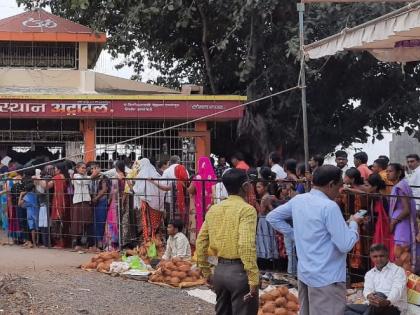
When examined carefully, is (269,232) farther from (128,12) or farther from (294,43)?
(128,12)

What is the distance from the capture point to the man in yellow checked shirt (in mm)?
5445

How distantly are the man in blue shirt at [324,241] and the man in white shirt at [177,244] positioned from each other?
190 inches

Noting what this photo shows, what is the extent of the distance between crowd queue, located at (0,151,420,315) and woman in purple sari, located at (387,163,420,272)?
0.01 meters

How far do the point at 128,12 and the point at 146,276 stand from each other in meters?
9.86

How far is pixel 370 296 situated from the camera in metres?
6.34

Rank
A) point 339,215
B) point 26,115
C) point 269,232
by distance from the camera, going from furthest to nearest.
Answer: point 26,115 < point 269,232 < point 339,215

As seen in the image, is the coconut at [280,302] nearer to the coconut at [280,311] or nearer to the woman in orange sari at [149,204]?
the coconut at [280,311]

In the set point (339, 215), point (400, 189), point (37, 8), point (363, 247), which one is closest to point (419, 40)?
point (400, 189)

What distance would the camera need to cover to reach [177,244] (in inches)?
389

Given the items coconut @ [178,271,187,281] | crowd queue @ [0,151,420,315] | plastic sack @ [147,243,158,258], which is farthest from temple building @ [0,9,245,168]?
coconut @ [178,271,187,281]

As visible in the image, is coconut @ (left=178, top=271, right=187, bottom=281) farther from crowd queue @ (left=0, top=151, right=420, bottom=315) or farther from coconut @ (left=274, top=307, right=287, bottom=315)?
coconut @ (left=274, top=307, right=287, bottom=315)

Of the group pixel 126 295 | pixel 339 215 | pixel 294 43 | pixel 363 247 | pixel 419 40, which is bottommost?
pixel 126 295

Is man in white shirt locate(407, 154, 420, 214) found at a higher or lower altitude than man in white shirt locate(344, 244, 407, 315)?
higher

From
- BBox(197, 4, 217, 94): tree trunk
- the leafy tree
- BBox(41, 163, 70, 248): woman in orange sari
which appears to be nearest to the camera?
BBox(41, 163, 70, 248): woman in orange sari
